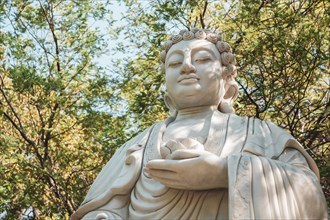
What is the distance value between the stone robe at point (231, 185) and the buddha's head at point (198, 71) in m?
0.22

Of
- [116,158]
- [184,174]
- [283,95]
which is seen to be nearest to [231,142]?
[184,174]

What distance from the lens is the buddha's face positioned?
5.29m

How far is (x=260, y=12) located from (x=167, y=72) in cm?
533

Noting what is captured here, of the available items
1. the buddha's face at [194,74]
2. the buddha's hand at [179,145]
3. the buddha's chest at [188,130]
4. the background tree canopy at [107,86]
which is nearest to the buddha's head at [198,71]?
the buddha's face at [194,74]

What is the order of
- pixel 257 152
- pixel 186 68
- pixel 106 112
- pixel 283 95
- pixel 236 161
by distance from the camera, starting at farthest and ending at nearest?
pixel 106 112 < pixel 283 95 < pixel 186 68 < pixel 257 152 < pixel 236 161

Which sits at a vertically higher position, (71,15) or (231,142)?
(71,15)

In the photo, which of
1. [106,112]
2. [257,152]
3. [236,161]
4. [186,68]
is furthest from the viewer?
[106,112]

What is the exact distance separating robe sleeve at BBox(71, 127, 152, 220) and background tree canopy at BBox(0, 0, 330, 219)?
419 centimetres

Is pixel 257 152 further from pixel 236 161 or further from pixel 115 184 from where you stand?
pixel 115 184

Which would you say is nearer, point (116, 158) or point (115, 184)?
point (115, 184)

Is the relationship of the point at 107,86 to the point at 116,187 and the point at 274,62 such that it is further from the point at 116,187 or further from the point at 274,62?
the point at 116,187

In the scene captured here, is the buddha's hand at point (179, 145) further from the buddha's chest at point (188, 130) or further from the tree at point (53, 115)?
the tree at point (53, 115)

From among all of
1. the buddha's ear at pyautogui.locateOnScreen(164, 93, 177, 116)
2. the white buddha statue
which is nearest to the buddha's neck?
the white buddha statue

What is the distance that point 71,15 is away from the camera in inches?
462
